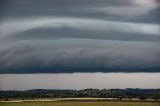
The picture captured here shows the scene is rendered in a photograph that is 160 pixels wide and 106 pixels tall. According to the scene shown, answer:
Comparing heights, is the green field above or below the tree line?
below

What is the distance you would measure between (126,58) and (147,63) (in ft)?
0.59

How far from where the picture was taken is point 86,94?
11.0ft

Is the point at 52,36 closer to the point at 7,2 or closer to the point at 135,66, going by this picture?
the point at 7,2

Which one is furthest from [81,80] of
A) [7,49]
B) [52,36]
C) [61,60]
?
[7,49]

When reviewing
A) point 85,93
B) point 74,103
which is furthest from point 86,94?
point 74,103

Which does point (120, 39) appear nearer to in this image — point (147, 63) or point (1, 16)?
point (147, 63)

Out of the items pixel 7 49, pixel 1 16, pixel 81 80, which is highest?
pixel 1 16

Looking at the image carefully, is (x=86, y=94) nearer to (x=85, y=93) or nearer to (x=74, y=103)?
(x=85, y=93)

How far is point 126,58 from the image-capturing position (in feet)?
11.2

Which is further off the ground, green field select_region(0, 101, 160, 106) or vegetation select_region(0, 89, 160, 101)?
vegetation select_region(0, 89, 160, 101)

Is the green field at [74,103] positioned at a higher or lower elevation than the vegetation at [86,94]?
lower

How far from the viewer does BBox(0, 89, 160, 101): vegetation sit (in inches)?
130

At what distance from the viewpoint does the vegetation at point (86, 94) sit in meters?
3.30

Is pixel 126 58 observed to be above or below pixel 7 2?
below
